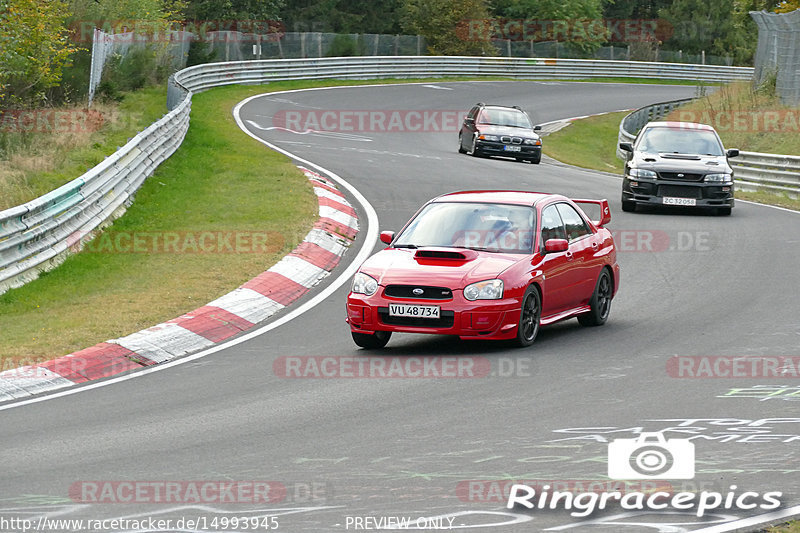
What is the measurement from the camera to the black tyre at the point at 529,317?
11.6m

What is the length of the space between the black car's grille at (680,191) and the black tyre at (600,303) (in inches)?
362

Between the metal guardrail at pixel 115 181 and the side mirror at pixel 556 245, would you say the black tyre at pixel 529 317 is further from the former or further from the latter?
the metal guardrail at pixel 115 181

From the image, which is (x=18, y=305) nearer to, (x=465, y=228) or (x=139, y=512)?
(x=465, y=228)

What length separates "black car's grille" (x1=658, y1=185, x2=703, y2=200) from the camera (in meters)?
22.4

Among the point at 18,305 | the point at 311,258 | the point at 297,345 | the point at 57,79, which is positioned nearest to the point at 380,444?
the point at 297,345

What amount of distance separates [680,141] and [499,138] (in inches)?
377

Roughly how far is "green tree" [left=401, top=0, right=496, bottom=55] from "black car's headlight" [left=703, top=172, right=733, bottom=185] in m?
45.3

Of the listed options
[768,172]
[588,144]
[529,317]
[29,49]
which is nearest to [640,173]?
[768,172]

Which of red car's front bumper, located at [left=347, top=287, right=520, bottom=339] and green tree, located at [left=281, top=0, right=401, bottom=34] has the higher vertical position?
green tree, located at [left=281, top=0, right=401, bottom=34]

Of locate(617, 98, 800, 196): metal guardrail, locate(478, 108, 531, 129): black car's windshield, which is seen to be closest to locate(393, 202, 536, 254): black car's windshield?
locate(617, 98, 800, 196): metal guardrail

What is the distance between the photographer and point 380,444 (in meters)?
8.20

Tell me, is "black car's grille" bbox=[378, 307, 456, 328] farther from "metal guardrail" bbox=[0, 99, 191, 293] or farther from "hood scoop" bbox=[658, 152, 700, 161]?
"hood scoop" bbox=[658, 152, 700, 161]

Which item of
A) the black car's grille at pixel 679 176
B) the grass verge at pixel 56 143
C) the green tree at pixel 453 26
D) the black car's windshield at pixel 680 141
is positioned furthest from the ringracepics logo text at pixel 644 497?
the green tree at pixel 453 26

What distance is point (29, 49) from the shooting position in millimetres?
27188
